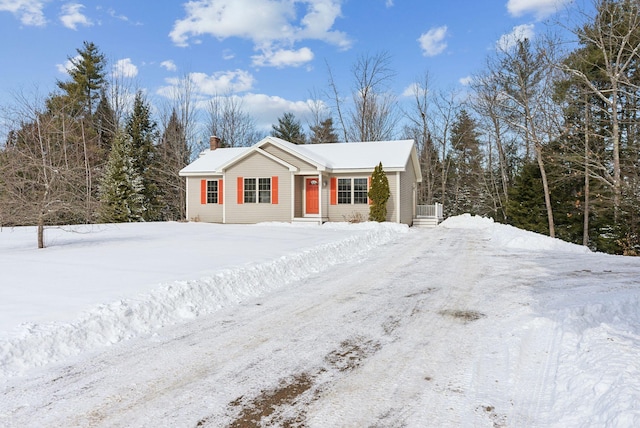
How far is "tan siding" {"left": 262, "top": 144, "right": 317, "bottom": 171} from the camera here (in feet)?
60.3

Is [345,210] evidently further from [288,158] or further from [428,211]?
[428,211]

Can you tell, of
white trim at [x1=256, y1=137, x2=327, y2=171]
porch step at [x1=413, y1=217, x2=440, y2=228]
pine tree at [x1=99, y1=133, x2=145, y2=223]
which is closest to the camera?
white trim at [x1=256, y1=137, x2=327, y2=171]

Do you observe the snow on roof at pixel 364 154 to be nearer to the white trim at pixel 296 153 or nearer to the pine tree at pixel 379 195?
the white trim at pixel 296 153

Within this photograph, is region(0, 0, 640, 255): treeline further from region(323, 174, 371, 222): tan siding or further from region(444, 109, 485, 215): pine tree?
region(323, 174, 371, 222): tan siding

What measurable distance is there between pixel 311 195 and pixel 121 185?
12487mm

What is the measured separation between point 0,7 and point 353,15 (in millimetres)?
18463

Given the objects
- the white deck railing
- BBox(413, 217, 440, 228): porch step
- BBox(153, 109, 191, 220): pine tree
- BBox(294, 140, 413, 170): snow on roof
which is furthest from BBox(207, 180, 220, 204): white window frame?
the white deck railing

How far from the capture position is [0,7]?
17719 mm

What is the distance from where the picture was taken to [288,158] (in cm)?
1873

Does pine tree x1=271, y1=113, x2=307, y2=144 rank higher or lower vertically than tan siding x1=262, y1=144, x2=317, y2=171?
higher

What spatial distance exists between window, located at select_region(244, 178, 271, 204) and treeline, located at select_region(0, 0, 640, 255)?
6.36 metres

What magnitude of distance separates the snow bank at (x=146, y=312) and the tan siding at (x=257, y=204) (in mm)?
10607

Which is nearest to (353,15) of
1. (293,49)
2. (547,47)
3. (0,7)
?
(293,49)

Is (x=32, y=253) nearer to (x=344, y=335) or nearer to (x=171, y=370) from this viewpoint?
(x=171, y=370)
